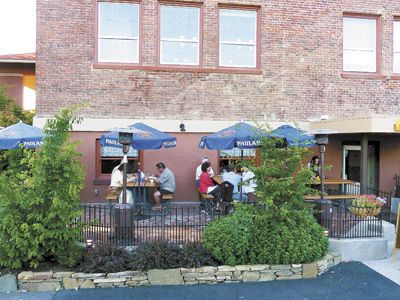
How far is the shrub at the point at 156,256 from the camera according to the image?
6512 millimetres

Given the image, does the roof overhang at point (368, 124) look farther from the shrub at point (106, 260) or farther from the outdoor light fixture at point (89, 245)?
the outdoor light fixture at point (89, 245)

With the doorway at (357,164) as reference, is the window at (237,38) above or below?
above

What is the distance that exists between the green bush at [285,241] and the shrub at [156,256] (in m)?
A: 1.34

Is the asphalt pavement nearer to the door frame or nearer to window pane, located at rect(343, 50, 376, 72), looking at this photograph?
the door frame

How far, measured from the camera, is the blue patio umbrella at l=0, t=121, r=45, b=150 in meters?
8.98

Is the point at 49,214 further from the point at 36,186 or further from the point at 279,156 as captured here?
the point at 279,156

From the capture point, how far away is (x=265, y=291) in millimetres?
6277

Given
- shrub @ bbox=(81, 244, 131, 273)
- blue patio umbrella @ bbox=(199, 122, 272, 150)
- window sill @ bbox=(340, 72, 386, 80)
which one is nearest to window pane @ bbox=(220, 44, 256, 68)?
window sill @ bbox=(340, 72, 386, 80)

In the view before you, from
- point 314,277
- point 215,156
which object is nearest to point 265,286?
point 314,277

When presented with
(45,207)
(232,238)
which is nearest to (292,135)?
(232,238)

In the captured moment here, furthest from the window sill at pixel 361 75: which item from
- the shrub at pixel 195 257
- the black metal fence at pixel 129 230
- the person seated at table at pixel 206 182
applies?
the shrub at pixel 195 257

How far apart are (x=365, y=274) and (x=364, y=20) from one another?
9336 millimetres

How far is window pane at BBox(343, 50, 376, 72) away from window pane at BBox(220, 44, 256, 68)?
10.6 feet

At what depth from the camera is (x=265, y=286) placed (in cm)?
649
